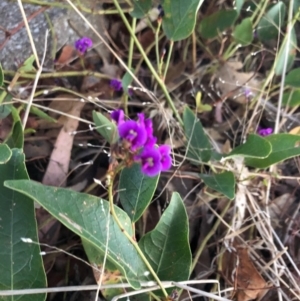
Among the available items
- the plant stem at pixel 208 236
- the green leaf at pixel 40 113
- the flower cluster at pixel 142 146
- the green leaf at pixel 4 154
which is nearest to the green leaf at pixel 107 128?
the flower cluster at pixel 142 146

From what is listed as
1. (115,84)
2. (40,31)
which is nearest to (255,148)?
(115,84)

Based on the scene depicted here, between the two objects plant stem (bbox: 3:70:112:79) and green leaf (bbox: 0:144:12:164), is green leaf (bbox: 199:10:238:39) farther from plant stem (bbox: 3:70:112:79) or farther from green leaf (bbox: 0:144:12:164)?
green leaf (bbox: 0:144:12:164)

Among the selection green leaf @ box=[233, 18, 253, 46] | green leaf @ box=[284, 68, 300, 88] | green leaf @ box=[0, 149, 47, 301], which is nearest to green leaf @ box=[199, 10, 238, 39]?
green leaf @ box=[233, 18, 253, 46]

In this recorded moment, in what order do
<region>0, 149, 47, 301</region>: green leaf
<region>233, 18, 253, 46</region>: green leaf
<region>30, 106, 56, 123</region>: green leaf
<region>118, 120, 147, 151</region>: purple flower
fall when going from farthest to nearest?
<region>233, 18, 253, 46</region>: green leaf → <region>30, 106, 56, 123</region>: green leaf → <region>0, 149, 47, 301</region>: green leaf → <region>118, 120, 147, 151</region>: purple flower

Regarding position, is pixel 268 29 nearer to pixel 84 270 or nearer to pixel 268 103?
pixel 268 103

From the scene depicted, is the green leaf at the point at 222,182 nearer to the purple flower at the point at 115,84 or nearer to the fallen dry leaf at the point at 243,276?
the fallen dry leaf at the point at 243,276

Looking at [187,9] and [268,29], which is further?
[268,29]

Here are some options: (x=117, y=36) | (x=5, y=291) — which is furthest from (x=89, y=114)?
(x=5, y=291)
